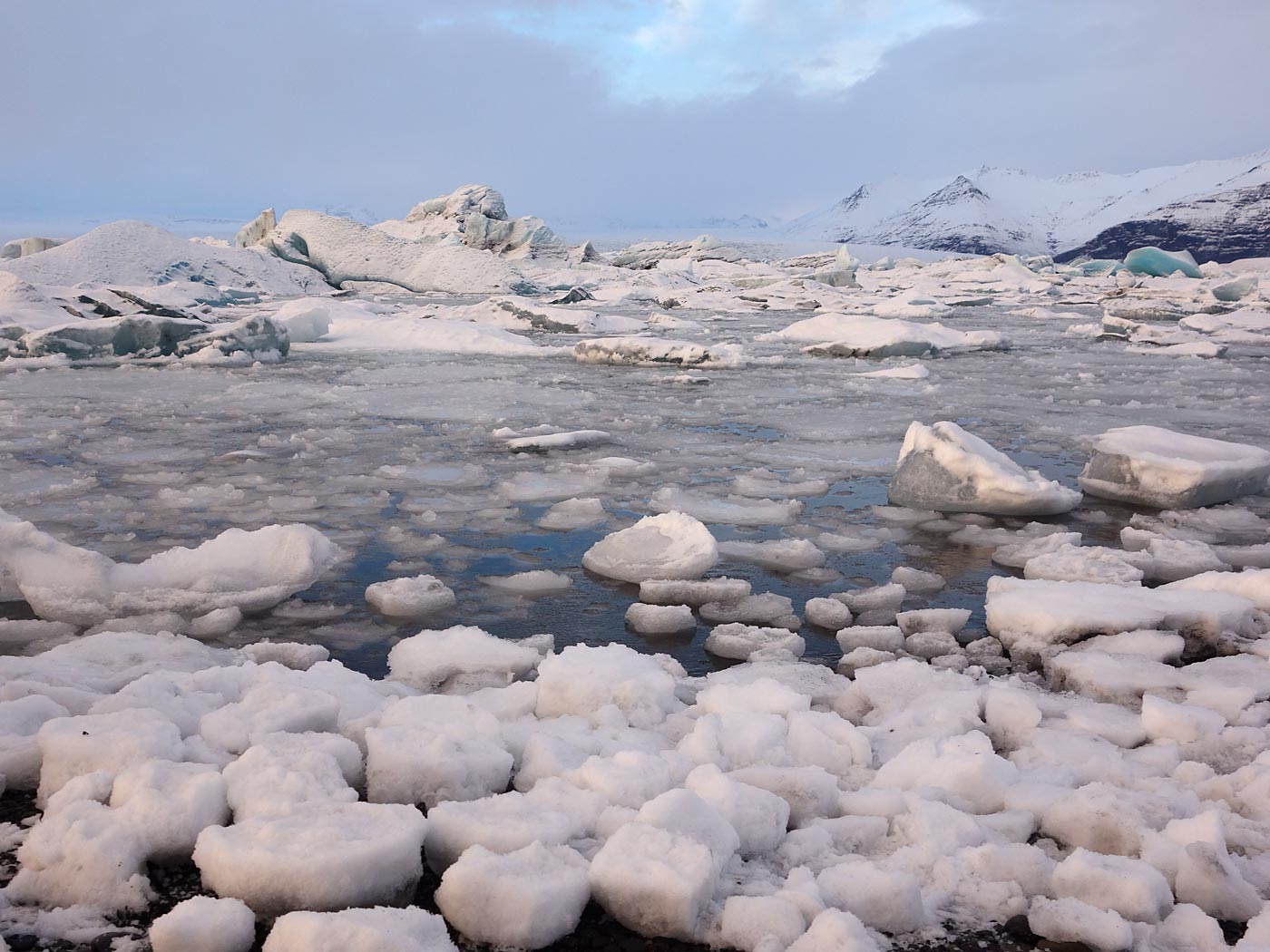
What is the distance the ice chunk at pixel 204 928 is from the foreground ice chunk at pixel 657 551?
1792 millimetres

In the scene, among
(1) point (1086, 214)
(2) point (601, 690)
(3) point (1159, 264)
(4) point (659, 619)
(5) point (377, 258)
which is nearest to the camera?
(2) point (601, 690)

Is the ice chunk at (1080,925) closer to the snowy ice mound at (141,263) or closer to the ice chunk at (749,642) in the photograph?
the ice chunk at (749,642)

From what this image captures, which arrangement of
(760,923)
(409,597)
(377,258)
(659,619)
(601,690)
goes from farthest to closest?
1. (377,258)
2. (409,597)
3. (659,619)
4. (601,690)
5. (760,923)

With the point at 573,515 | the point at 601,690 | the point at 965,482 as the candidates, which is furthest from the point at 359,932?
the point at 965,482

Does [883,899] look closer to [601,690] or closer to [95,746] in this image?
[601,690]

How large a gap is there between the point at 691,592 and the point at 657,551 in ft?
0.81


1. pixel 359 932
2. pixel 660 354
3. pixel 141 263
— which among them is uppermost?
pixel 141 263

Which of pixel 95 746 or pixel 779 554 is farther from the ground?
pixel 95 746

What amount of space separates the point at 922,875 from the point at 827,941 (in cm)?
28

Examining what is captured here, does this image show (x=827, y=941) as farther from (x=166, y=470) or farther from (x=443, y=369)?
(x=443, y=369)

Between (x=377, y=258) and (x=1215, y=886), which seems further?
(x=377, y=258)

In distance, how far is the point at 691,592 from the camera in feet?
9.02

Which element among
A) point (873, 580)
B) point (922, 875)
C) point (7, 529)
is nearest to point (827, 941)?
point (922, 875)

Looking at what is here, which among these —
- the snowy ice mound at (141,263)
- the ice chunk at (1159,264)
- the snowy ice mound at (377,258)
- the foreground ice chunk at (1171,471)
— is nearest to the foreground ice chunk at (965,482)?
the foreground ice chunk at (1171,471)
